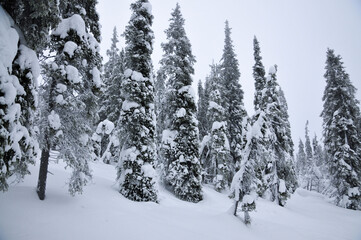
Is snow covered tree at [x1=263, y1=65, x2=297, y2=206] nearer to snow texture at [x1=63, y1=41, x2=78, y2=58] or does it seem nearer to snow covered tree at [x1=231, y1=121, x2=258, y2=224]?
snow covered tree at [x1=231, y1=121, x2=258, y2=224]

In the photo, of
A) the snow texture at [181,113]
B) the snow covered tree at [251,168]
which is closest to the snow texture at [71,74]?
the snow texture at [181,113]

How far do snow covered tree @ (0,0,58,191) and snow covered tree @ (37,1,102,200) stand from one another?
162 centimetres

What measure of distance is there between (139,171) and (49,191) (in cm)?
456

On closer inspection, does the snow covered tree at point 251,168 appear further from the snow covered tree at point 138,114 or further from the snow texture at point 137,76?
the snow texture at point 137,76

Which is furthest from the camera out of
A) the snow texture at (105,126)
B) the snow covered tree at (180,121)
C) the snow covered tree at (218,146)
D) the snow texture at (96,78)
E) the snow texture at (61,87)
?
the snow covered tree at (218,146)

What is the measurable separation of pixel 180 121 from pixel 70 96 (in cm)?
966

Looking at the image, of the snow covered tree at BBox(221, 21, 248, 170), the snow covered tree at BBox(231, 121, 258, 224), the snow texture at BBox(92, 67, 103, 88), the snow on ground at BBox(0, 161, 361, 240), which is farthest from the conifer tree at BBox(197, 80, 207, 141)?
the snow texture at BBox(92, 67, 103, 88)

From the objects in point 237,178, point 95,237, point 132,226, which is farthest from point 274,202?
point 95,237

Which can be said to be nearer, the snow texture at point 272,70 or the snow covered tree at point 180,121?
the snow covered tree at point 180,121

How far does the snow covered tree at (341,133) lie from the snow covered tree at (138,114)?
2016 cm

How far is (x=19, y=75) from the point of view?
537cm

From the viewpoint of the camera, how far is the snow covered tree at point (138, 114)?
11.7 m

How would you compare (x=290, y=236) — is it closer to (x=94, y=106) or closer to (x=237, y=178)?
(x=237, y=178)

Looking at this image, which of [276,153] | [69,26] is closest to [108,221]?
[69,26]
